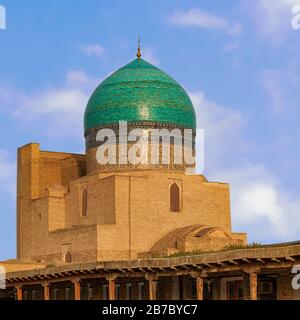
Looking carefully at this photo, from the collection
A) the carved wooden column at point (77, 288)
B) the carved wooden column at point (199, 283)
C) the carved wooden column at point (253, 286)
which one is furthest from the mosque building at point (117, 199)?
the carved wooden column at point (253, 286)

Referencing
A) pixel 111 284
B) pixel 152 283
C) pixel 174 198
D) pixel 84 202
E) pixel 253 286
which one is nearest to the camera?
pixel 253 286

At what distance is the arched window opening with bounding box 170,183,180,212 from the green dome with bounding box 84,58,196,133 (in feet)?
10.3

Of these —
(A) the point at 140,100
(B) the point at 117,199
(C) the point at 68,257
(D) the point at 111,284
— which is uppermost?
(A) the point at 140,100

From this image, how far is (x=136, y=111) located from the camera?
41.8 m

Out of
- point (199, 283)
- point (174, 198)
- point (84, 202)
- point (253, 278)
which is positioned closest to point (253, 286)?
point (253, 278)

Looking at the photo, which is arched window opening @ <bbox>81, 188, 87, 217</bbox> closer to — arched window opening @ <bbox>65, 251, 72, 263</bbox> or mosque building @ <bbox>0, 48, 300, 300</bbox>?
mosque building @ <bbox>0, 48, 300, 300</bbox>

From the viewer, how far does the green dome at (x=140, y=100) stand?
42.0m

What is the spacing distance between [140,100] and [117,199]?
5.16 metres

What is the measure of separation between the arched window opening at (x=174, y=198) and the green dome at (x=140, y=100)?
3.13 metres

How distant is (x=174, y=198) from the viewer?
4141cm

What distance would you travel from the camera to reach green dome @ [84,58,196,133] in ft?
138

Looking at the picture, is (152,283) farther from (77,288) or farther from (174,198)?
(174,198)

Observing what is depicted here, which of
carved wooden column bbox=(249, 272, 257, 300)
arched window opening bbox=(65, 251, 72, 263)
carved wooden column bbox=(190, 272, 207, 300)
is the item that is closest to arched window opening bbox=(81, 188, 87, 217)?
arched window opening bbox=(65, 251, 72, 263)
